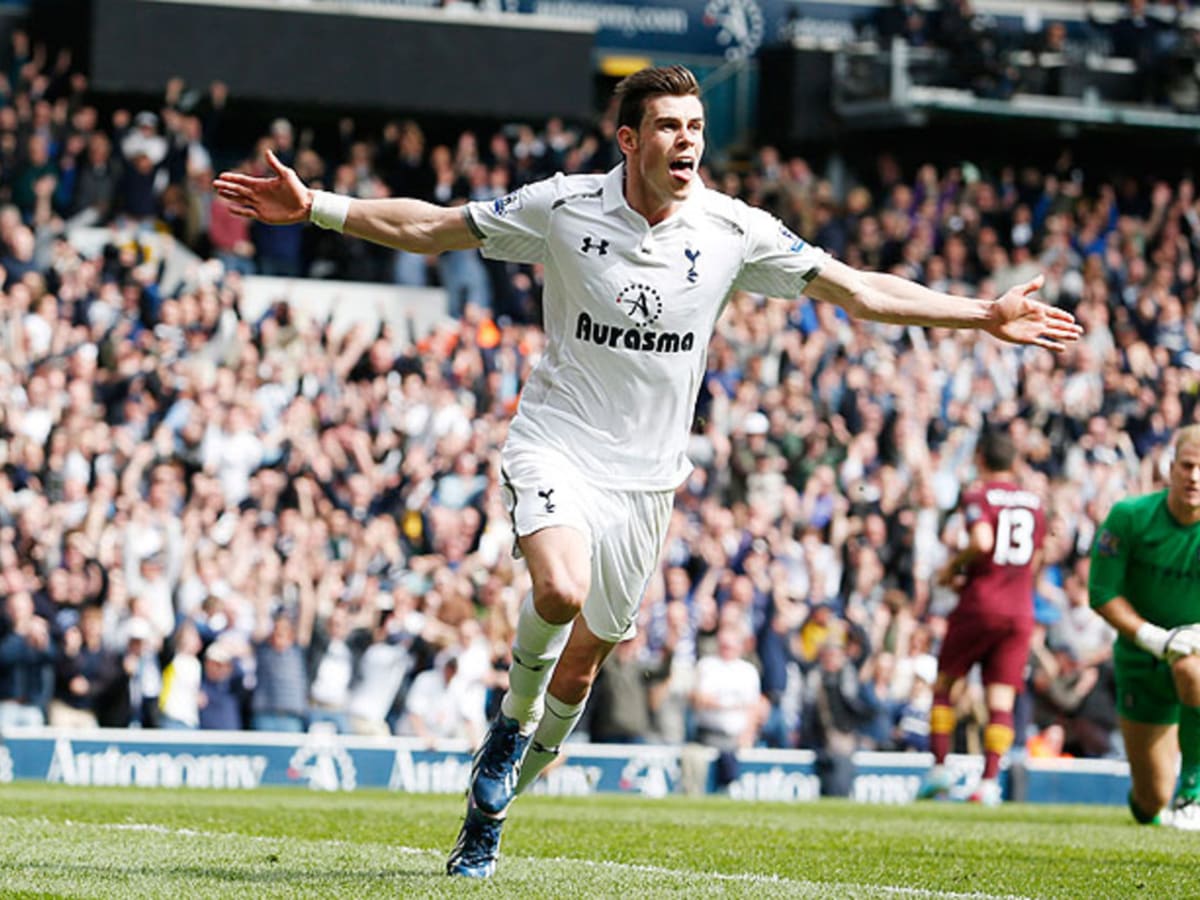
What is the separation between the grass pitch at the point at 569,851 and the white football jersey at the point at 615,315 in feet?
5.15

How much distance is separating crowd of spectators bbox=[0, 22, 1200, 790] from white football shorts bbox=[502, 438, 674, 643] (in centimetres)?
1039

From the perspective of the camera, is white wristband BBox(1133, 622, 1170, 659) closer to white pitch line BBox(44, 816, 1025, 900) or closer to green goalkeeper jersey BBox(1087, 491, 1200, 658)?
green goalkeeper jersey BBox(1087, 491, 1200, 658)

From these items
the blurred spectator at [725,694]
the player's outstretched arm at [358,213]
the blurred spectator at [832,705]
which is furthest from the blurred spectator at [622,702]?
the player's outstretched arm at [358,213]

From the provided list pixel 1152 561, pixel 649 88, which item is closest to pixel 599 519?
pixel 649 88

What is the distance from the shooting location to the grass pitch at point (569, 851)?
809 cm

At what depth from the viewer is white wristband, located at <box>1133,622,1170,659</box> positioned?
500 inches

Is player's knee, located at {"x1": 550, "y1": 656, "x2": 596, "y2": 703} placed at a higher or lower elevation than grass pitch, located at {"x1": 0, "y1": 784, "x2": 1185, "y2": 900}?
higher

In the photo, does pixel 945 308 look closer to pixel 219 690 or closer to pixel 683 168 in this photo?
pixel 683 168

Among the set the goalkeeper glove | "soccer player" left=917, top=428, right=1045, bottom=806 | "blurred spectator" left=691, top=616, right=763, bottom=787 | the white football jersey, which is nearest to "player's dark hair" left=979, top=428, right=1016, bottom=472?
"soccer player" left=917, top=428, right=1045, bottom=806

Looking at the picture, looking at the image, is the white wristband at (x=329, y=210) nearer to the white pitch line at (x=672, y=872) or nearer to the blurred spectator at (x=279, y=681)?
the white pitch line at (x=672, y=872)

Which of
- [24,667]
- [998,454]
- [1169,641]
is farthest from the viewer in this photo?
[24,667]

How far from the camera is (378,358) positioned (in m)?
22.9

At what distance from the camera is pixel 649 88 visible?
8.38 m

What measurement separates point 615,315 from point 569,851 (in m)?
2.80
